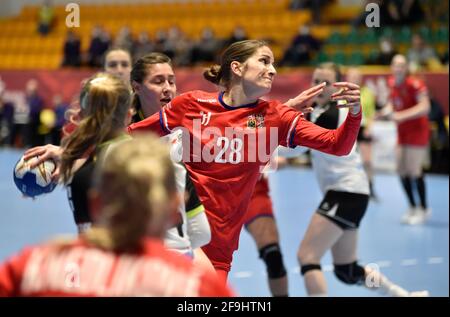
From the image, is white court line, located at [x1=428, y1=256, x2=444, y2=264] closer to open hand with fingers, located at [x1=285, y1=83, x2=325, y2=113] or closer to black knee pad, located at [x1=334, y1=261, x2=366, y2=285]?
black knee pad, located at [x1=334, y1=261, x2=366, y2=285]

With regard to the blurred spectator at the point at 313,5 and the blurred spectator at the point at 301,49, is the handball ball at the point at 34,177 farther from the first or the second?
the blurred spectator at the point at 313,5

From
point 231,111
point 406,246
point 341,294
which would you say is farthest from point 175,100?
point 406,246

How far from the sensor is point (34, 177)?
123 inches

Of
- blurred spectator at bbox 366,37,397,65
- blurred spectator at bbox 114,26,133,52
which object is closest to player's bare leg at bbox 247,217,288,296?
blurred spectator at bbox 366,37,397,65

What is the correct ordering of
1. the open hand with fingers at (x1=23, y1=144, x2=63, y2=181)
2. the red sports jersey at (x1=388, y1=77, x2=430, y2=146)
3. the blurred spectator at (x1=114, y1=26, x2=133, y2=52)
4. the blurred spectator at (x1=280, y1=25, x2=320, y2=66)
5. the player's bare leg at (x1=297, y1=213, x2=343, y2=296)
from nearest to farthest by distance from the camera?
the open hand with fingers at (x1=23, y1=144, x2=63, y2=181)
the player's bare leg at (x1=297, y1=213, x2=343, y2=296)
the red sports jersey at (x1=388, y1=77, x2=430, y2=146)
the blurred spectator at (x1=280, y1=25, x2=320, y2=66)
the blurred spectator at (x1=114, y1=26, x2=133, y2=52)

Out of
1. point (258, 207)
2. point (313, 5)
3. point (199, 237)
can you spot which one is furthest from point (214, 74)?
→ point (313, 5)

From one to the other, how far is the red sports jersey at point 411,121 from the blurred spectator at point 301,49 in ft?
21.0

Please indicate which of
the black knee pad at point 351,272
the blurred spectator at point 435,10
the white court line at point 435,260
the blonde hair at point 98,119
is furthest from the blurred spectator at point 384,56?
the blonde hair at point 98,119

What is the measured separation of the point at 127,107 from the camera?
2.65 meters

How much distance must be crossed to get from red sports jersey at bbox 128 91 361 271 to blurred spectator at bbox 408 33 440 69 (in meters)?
10.6

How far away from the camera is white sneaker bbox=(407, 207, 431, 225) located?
9.32 metres

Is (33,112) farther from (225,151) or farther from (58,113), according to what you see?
(225,151)

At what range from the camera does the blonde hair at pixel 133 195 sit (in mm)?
1831

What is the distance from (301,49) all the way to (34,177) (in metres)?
13.4
